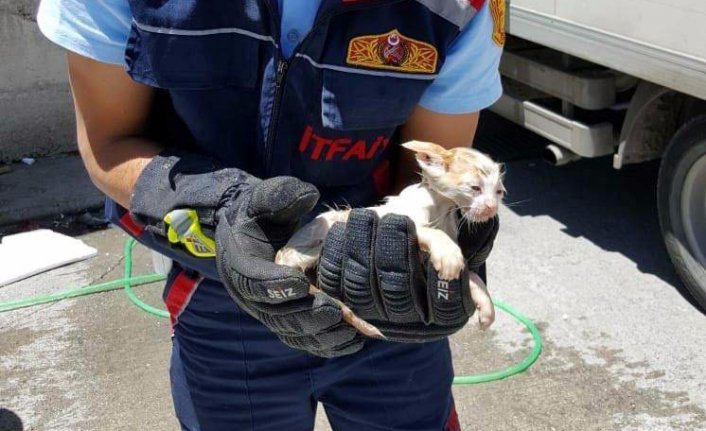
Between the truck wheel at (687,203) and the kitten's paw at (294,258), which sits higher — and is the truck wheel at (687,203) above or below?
below

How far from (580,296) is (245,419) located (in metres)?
2.88

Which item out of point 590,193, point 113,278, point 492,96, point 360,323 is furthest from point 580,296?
point 360,323

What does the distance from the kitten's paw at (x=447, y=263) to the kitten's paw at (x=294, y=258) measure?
208 millimetres

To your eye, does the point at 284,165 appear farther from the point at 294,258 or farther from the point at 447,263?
the point at 447,263

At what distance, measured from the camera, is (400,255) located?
1364mm

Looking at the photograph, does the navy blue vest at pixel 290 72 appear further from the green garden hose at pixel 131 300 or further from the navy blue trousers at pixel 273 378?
the green garden hose at pixel 131 300

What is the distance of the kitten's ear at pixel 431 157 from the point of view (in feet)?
5.01

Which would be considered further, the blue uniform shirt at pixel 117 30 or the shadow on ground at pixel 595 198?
the shadow on ground at pixel 595 198

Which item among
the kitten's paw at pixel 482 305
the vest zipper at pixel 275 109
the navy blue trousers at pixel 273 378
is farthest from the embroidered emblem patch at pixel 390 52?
the navy blue trousers at pixel 273 378

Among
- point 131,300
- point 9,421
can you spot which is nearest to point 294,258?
point 9,421

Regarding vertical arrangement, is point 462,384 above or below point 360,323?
below

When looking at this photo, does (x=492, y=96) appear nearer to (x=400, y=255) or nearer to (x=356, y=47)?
(x=356, y=47)

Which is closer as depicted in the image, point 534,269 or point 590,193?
point 534,269

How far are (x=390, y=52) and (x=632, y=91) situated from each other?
3.59 meters
